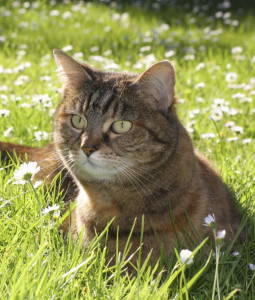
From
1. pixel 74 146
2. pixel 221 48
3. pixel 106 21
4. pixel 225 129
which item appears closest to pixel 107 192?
pixel 74 146

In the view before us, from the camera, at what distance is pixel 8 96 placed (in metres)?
4.78

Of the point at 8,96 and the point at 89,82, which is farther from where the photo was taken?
the point at 8,96

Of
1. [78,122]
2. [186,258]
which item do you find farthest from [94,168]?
[186,258]

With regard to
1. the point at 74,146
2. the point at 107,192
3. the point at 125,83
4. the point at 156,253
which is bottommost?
the point at 156,253

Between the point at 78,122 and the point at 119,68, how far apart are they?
9.17 ft

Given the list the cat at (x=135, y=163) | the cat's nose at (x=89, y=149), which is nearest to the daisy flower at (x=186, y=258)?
the cat at (x=135, y=163)

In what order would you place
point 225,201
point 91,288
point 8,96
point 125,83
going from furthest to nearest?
1. point 8,96
2. point 225,201
3. point 125,83
4. point 91,288

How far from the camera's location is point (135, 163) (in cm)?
258

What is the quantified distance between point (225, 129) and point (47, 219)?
6.43 ft

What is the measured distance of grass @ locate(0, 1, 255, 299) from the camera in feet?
7.28

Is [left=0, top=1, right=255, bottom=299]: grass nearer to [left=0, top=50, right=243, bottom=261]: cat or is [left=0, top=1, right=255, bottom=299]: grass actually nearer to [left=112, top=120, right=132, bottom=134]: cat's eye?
[left=0, top=50, right=243, bottom=261]: cat

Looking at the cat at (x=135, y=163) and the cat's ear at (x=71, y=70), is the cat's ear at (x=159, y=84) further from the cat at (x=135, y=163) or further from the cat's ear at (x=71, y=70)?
the cat's ear at (x=71, y=70)

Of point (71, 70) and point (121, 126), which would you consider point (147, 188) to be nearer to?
point (121, 126)

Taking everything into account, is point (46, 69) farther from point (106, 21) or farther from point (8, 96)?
point (106, 21)
